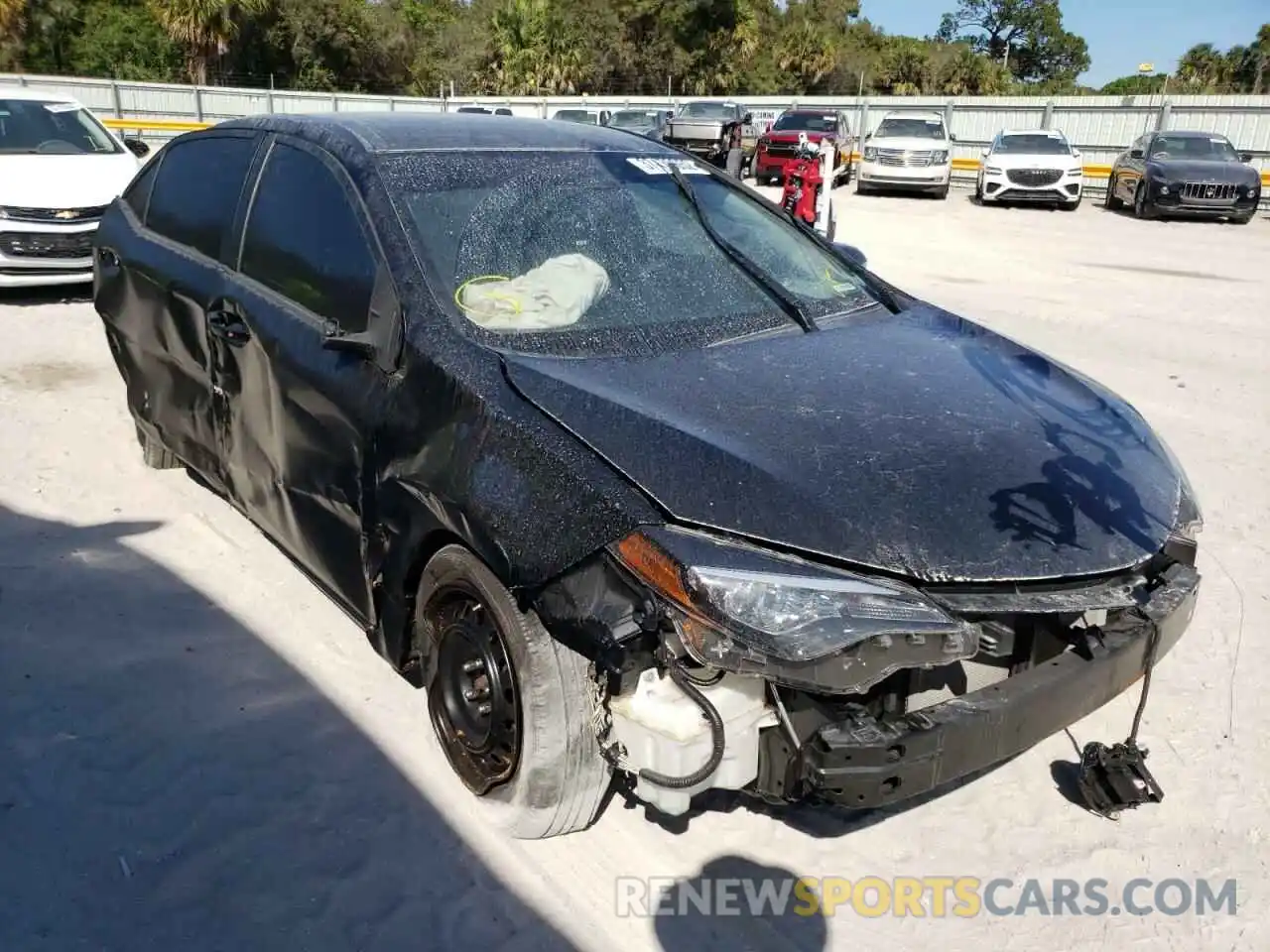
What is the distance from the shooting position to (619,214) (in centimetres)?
338

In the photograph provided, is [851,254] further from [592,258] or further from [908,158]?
[908,158]

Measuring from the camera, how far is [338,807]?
2.79 m

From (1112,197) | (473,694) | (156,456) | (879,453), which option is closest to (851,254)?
(879,453)

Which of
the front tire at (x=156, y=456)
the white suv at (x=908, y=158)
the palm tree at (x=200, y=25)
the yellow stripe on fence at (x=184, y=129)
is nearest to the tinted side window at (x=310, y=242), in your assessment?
the front tire at (x=156, y=456)

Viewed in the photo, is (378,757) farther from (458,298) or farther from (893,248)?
(893,248)

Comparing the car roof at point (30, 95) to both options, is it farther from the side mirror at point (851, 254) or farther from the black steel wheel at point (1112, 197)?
the black steel wheel at point (1112, 197)

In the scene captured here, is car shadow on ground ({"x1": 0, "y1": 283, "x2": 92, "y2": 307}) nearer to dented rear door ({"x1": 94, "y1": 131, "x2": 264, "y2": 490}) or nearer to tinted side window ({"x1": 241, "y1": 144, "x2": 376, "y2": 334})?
dented rear door ({"x1": 94, "y1": 131, "x2": 264, "y2": 490})

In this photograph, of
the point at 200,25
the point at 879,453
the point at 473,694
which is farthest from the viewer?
the point at 200,25

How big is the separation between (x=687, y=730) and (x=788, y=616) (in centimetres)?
37

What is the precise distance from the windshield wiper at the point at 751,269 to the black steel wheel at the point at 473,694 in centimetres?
146

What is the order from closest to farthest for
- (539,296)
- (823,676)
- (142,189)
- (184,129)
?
(823,676)
(539,296)
(142,189)
(184,129)

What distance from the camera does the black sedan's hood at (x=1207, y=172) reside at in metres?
16.8

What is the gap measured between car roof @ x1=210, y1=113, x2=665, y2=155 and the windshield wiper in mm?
254

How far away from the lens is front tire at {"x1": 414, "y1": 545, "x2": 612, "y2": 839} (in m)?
2.45
